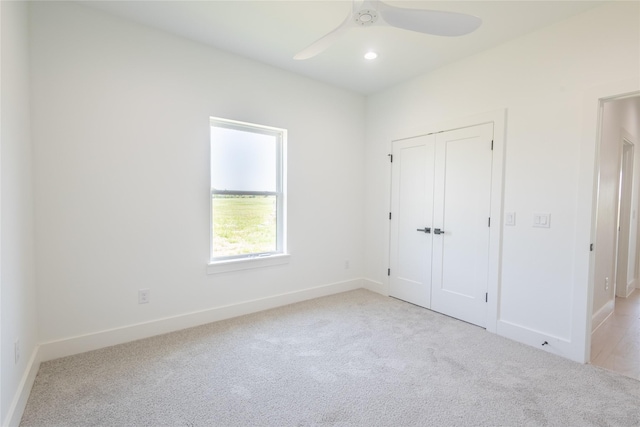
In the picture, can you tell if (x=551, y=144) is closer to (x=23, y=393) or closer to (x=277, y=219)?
(x=277, y=219)

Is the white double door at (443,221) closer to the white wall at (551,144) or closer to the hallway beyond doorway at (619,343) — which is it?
the white wall at (551,144)

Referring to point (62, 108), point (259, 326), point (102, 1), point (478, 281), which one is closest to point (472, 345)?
point (478, 281)

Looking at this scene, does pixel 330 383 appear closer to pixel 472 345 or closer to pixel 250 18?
pixel 472 345

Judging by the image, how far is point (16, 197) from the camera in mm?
1862

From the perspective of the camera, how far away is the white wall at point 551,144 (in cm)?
232

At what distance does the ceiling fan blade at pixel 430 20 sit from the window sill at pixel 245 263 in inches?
101

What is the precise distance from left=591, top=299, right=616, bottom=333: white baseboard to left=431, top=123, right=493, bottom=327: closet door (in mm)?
1147

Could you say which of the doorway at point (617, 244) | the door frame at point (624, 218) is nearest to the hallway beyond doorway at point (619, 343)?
the doorway at point (617, 244)

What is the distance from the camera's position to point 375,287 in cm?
425

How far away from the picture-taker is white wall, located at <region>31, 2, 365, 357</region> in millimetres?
2330

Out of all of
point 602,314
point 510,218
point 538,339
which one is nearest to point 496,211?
point 510,218

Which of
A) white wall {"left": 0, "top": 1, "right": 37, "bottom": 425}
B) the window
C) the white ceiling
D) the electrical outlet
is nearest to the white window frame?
the window

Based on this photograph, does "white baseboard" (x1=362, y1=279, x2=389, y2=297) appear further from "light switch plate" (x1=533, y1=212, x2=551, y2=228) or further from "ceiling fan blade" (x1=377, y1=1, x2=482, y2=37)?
"ceiling fan blade" (x1=377, y1=1, x2=482, y2=37)

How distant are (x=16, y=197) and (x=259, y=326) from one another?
2.10 metres
